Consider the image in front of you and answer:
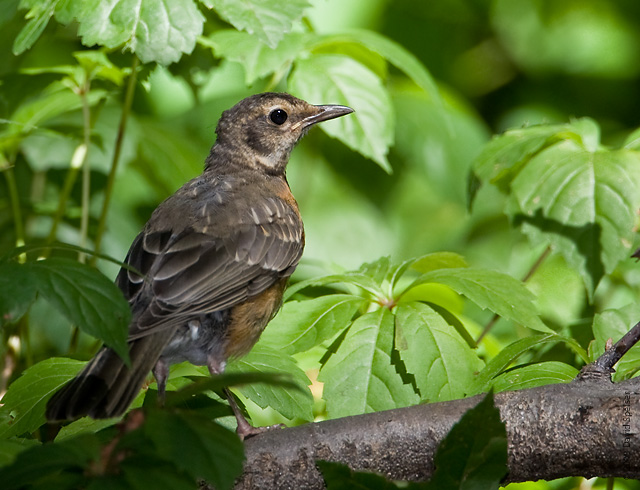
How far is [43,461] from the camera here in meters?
1.59

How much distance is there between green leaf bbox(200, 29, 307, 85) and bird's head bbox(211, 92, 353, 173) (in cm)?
40

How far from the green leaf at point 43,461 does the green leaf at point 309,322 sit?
4.26ft

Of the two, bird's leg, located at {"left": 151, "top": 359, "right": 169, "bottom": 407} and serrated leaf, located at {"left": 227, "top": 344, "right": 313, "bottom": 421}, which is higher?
bird's leg, located at {"left": 151, "top": 359, "right": 169, "bottom": 407}

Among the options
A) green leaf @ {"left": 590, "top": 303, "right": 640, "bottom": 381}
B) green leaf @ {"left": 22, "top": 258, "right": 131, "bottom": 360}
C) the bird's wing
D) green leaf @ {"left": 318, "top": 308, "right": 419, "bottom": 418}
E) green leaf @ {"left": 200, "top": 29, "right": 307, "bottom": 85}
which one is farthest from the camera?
green leaf @ {"left": 200, "top": 29, "right": 307, "bottom": 85}

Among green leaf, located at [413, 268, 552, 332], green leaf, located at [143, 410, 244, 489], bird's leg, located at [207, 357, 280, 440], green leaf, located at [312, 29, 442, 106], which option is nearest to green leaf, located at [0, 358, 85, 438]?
bird's leg, located at [207, 357, 280, 440]

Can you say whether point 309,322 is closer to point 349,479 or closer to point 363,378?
point 363,378

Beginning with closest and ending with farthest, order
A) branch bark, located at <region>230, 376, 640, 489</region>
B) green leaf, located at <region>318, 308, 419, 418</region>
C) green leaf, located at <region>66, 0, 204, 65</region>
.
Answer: branch bark, located at <region>230, 376, 640, 489</region>, green leaf, located at <region>318, 308, 419, 418</region>, green leaf, located at <region>66, 0, 204, 65</region>

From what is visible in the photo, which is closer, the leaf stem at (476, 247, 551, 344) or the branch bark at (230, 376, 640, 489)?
the branch bark at (230, 376, 640, 489)

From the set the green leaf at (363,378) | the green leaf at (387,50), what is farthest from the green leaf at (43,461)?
the green leaf at (387,50)

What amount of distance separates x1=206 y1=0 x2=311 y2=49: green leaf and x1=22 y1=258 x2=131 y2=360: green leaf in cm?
144

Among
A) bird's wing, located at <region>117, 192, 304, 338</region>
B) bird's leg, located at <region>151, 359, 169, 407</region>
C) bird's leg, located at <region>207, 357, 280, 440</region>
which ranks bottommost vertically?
bird's leg, located at <region>207, 357, 280, 440</region>

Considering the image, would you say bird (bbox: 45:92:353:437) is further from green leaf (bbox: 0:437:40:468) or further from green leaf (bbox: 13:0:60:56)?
green leaf (bbox: 13:0:60:56)

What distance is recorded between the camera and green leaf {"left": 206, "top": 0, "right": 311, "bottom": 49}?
3.13 m

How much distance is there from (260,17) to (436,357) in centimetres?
147
